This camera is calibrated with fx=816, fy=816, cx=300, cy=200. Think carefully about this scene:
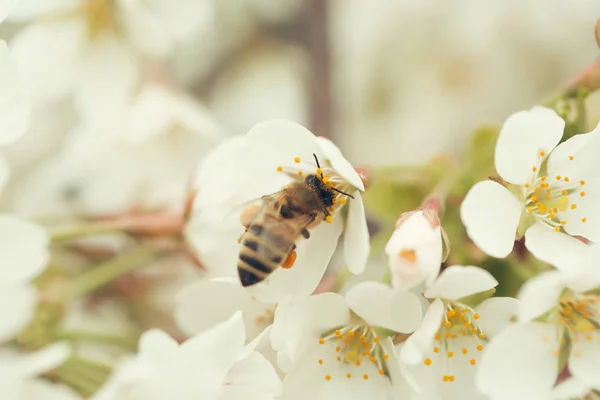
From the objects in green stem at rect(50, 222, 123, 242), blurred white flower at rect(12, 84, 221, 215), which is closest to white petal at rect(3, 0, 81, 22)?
blurred white flower at rect(12, 84, 221, 215)

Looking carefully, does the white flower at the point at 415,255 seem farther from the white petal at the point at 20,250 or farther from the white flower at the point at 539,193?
the white petal at the point at 20,250

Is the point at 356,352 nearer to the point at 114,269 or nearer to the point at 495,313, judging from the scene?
the point at 495,313

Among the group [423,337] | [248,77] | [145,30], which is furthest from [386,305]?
[248,77]

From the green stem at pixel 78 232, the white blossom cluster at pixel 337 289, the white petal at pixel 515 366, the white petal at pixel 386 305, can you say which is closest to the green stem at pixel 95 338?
the white blossom cluster at pixel 337 289

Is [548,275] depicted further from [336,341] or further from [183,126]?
[183,126]

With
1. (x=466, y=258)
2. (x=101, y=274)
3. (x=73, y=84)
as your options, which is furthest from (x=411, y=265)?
(x=73, y=84)

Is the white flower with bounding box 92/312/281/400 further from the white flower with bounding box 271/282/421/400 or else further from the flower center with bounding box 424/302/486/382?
the flower center with bounding box 424/302/486/382
